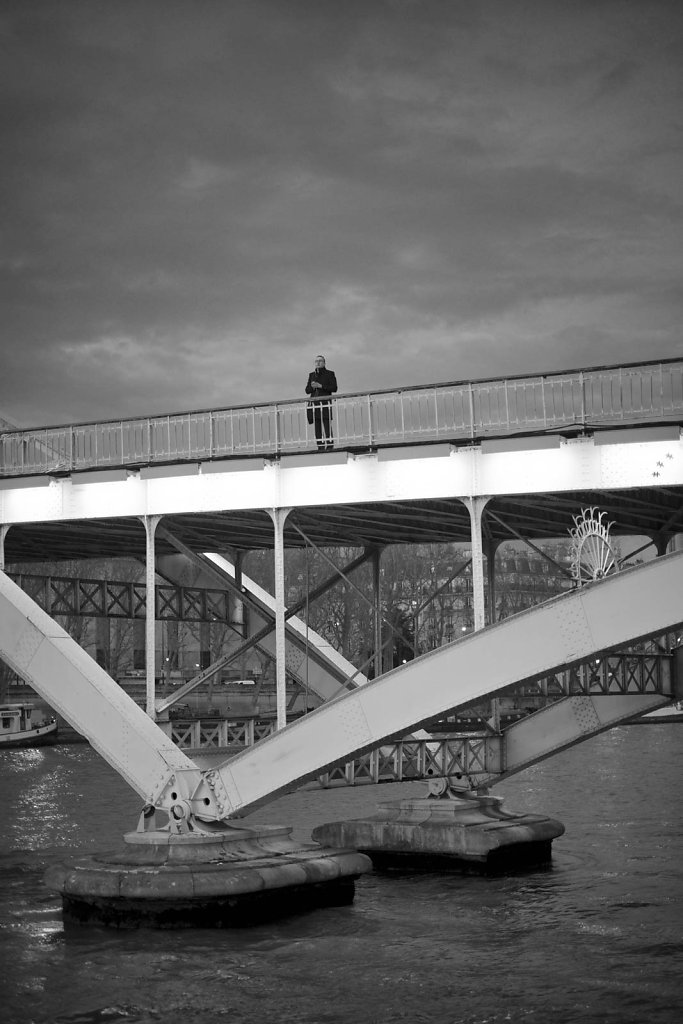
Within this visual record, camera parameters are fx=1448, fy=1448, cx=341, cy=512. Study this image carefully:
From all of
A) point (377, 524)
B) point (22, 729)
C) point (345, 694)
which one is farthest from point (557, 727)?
point (22, 729)

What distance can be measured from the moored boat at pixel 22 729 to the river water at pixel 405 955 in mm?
39682

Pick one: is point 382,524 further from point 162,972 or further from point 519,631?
point 162,972

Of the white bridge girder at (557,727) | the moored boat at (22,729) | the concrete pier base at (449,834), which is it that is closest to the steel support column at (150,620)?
the concrete pier base at (449,834)

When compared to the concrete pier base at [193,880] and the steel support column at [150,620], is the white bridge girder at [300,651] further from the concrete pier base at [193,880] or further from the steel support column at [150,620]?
the concrete pier base at [193,880]

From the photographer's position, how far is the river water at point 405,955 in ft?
55.7

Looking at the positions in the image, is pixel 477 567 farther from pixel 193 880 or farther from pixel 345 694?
pixel 193 880

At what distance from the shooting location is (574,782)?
48.8m

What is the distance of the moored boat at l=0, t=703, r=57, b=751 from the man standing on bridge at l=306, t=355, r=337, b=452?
48.3 metres

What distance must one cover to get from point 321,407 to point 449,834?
8.99 metres

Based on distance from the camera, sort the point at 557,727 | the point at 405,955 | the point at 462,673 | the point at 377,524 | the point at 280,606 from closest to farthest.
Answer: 1. the point at 405,955
2. the point at 462,673
3. the point at 280,606
4. the point at 377,524
5. the point at 557,727

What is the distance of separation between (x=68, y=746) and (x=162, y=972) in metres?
55.5

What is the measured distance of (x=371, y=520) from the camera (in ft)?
85.9

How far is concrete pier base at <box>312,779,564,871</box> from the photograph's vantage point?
2695cm

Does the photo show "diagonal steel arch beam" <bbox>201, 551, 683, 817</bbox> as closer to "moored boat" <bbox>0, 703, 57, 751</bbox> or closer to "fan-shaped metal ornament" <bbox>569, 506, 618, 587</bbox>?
"fan-shaped metal ornament" <bbox>569, 506, 618, 587</bbox>
